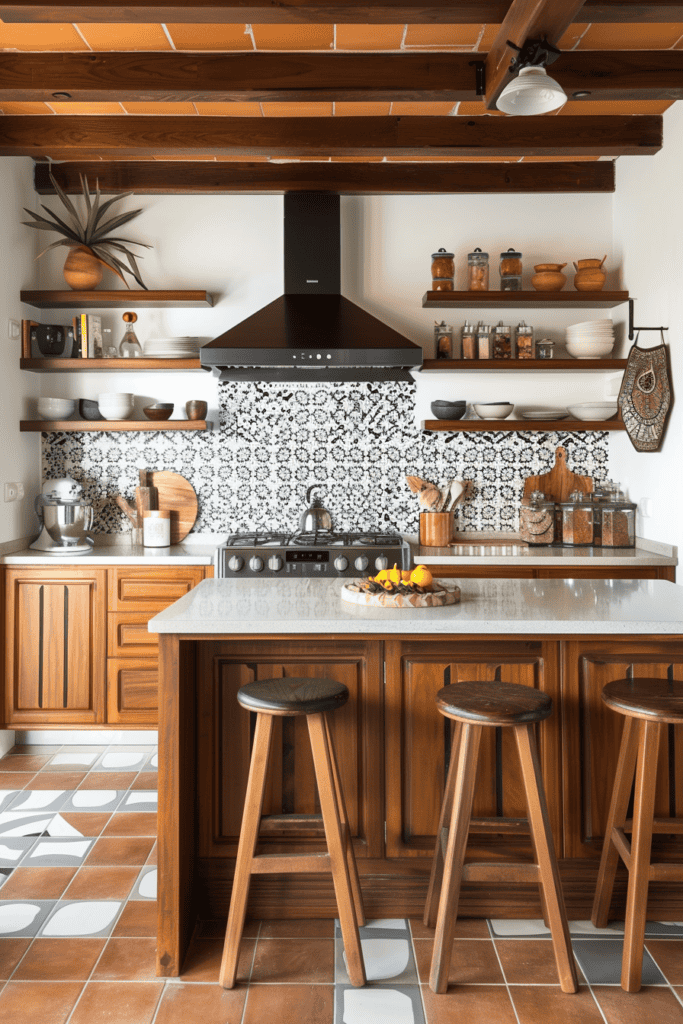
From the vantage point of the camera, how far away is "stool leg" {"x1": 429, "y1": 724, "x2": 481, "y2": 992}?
2068 mm

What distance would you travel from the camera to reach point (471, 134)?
3.85 metres

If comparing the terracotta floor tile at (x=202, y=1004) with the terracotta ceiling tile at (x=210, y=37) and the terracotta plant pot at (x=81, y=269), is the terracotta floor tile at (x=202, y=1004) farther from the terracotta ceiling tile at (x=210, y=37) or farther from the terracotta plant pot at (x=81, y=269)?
the terracotta plant pot at (x=81, y=269)

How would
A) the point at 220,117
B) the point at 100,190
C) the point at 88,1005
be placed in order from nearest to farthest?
the point at 88,1005
the point at 220,117
the point at 100,190

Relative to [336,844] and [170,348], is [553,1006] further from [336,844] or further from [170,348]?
[170,348]

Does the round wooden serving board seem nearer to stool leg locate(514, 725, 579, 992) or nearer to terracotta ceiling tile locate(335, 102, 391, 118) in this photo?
stool leg locate(514, 725, 579, 992)

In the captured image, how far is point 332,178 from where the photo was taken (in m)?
4.34

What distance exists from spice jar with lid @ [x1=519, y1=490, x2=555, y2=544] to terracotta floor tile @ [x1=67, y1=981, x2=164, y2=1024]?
9.39 feet

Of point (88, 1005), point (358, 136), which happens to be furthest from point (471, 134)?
point (88, 1005)

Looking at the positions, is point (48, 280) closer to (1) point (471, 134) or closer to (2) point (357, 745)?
(1) point (471, 134)

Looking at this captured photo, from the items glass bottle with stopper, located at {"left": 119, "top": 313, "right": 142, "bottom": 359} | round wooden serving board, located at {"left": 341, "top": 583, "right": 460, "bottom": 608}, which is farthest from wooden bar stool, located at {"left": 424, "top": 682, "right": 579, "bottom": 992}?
glass bottle with stopper, located at {"left": 119, "top": 313, "right": 142, "bottom": 359}

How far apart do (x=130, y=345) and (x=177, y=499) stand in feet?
2.83

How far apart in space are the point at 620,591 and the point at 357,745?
1004 mm

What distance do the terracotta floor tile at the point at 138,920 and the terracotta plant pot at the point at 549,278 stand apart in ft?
11.2

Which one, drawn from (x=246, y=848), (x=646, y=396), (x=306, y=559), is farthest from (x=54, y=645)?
(x=646, y=396)
